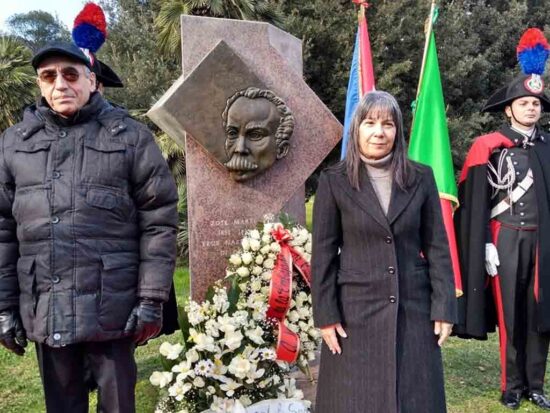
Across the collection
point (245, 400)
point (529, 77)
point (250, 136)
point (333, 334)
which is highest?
point (529, 77)

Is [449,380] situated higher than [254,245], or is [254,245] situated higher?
[254,245]

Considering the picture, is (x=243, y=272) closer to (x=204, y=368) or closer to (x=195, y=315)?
(x=195, y=315)

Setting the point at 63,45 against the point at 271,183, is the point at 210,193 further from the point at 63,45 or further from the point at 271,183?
the point at 63,45

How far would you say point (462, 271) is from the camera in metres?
4.05

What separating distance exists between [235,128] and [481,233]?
191cm

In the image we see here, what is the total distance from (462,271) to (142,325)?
262 cm

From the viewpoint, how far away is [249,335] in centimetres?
317

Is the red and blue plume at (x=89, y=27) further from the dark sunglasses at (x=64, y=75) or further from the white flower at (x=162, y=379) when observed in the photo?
the white flower at (x=162, y=379)

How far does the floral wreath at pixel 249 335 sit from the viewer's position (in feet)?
9.91

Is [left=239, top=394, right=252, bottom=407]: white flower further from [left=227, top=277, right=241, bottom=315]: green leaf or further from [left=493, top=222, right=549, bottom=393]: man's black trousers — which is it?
[left=493, top=222, right=549, bottom=393]: man's black trousers

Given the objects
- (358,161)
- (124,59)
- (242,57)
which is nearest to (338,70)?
(124,59)

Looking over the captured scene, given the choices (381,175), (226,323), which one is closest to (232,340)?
(226,323)

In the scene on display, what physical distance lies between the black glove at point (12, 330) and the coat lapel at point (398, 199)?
1657mm

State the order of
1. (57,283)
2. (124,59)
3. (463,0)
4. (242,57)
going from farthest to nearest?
(463,0) < (124,59) < (242,57) < (57,283)
